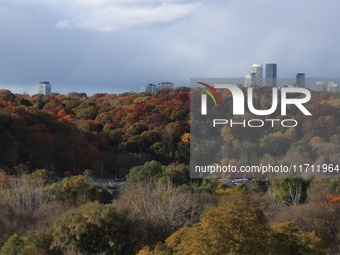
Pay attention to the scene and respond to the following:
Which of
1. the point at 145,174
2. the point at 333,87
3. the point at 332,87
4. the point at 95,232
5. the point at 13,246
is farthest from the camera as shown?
the point at 332,87

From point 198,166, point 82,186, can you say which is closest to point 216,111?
point 198,166

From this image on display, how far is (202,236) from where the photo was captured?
16.7m

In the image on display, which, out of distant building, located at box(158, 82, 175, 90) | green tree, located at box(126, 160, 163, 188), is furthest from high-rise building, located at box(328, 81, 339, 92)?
distant building, located at box(158, 82, 175, 90)

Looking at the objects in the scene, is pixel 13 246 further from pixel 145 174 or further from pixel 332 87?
pixel 332 87

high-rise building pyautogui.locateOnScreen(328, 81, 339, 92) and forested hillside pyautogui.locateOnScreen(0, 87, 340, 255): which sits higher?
high-rise building pyautogui.locateOnScreen(328, 81, 339, 92)

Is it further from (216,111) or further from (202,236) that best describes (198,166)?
(202,236)

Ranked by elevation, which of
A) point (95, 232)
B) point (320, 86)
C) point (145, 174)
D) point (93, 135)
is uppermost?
point (320, 86)

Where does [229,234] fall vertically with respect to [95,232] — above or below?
above

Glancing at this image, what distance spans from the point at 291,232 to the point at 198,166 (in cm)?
1631

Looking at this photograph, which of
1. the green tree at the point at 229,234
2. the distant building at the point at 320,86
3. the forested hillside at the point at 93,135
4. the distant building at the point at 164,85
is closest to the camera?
the green tree at the point at 229,234

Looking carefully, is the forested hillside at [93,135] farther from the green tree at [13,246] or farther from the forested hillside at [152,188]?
the green tree at [13,246]

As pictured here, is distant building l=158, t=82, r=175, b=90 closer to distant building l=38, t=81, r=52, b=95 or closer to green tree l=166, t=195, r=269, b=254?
distant building l=38, t=81, r=52, b=95

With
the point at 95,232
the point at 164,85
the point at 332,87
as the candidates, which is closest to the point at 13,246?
the point at 95,232

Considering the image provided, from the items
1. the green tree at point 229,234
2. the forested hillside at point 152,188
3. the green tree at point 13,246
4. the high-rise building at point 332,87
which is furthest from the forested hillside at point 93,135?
the green tree at point 229,234
